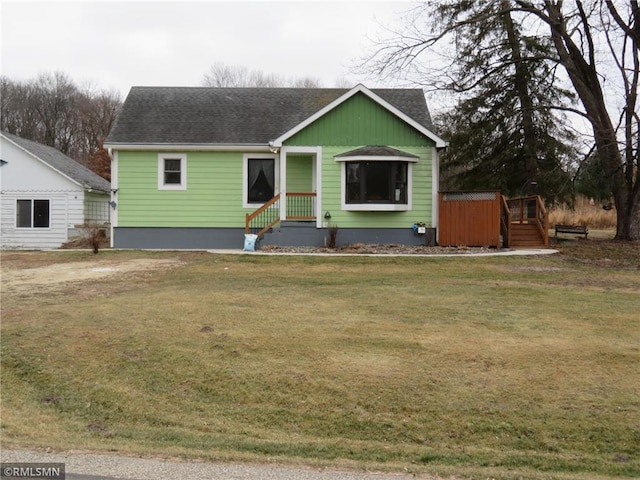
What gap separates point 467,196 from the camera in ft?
59.7

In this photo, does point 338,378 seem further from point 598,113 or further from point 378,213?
point 598,113

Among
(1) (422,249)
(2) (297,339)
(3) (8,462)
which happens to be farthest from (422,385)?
(1) (422,249)

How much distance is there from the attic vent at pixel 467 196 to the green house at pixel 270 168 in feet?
1.50

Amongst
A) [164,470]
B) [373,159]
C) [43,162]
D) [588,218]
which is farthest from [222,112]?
[588,218]

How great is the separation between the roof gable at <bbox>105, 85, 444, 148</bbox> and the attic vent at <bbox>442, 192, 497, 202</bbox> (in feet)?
7.67

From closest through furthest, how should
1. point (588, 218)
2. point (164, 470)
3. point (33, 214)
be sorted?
1. point (164, 470)
2. point (33, 214)
3. point (588, 218)

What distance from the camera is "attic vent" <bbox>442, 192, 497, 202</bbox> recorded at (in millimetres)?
17812

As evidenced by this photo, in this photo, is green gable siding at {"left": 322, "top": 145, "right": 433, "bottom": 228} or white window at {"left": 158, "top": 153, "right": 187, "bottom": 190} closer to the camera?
green gable siding at {"left": 322, "top": 145, "right": 433, "bottom": 228}

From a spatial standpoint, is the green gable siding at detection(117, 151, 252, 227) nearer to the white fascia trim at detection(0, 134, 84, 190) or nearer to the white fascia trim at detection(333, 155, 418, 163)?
the white fascia trim at detection(333, 155, 418, 163)

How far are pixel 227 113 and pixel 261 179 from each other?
317cm

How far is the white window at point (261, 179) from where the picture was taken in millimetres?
19812

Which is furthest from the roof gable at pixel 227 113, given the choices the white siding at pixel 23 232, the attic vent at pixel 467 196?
the white siding at pixel 23 232

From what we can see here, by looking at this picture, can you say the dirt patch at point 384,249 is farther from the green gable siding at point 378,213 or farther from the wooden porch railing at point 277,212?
the wooden porch railing at point 277,212

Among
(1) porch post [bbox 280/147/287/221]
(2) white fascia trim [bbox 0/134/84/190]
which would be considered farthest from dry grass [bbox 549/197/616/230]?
(2) white fascia trim [bbox 0/134/84/190]
